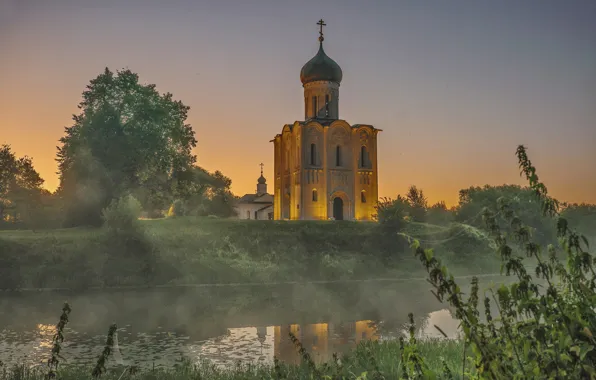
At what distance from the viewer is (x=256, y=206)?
71.4m

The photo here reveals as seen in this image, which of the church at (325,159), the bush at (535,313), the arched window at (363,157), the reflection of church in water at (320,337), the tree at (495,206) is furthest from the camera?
the arched window at (363,157)

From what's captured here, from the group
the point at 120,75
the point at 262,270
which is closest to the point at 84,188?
the point at 120,75

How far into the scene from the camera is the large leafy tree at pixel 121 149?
113ft

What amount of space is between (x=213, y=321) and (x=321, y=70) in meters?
35.2

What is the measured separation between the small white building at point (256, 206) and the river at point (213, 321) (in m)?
43.0

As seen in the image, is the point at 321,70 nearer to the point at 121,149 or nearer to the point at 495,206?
the point at 121,149

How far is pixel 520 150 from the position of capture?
120 inches

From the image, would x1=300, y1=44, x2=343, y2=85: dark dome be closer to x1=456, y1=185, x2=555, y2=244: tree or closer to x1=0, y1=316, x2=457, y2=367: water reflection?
x1=456, y1=185, x2=555, y2=244: tree

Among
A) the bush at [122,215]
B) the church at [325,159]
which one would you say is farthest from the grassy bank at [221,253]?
the church at [325,159]

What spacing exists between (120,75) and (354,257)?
800 inches

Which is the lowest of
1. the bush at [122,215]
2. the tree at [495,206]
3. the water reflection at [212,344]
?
the water reflection at [212,344]

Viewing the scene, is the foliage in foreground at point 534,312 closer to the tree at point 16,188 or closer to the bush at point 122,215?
the bush at point 122,215

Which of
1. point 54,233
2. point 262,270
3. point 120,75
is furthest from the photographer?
point 120,75

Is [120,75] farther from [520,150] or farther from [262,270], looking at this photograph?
[520,150]
